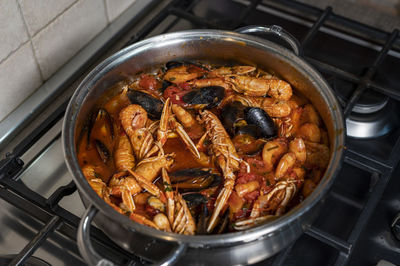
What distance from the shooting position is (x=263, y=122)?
161 cm

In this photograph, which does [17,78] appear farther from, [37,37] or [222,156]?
[222,156]

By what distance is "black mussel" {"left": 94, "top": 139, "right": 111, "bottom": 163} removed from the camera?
61.7 inches

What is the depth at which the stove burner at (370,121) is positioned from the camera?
1780 mm

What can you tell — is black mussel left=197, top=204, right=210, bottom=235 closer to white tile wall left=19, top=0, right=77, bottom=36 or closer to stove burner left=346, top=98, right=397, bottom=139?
stove burner left=346, top=98, right=397, bottom=139

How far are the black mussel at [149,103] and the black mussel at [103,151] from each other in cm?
19

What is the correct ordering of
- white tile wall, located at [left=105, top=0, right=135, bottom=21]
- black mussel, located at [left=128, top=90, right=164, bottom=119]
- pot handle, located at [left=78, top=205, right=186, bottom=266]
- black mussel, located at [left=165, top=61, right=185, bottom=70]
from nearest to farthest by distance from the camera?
pot handle, located at [left=78, top=205, right=186, bottom=266]
black mussel, located at [left=128, top=90, right=164, bottom=119]
black mussel, located at [left=165, top=61, right=185, bottom=70]
white tile wall, located at [left=105, top=0, right=135, bottom=21]

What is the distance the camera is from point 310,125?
162cm

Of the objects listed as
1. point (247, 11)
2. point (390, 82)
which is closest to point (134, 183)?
point (247, 11)

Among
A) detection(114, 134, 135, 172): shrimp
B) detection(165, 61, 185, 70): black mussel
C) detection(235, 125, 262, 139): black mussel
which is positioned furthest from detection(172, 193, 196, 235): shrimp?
detection(165, 61, 185, 70): black mussel

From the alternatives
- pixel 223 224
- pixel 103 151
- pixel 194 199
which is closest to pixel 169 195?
pixel 194 199

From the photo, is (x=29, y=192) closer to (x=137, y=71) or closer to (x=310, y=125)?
(x=137, y=71)

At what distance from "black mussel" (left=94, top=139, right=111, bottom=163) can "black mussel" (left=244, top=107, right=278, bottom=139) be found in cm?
48

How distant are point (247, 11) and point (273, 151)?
0.74 metres

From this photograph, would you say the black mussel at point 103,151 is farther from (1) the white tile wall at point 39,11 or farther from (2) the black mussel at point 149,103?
(1) the white tile wall at point 39,11
